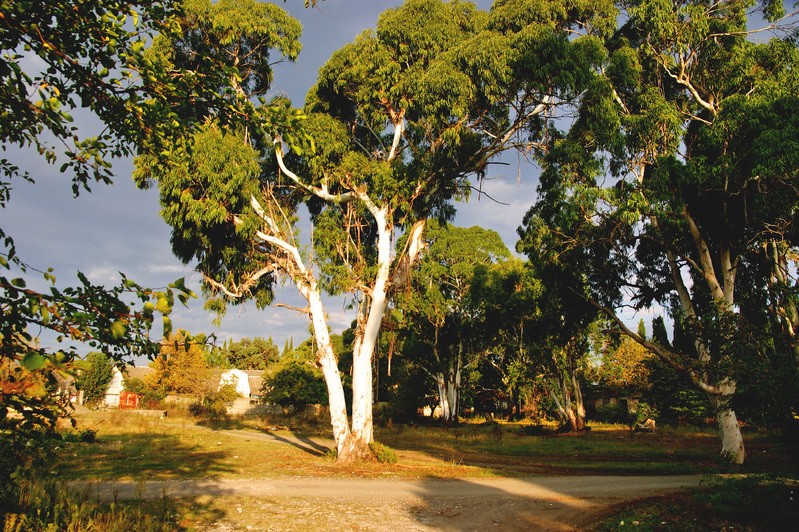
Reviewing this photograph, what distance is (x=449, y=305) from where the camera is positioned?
3659cm

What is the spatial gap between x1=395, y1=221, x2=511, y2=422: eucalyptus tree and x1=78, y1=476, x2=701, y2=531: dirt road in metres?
22.0

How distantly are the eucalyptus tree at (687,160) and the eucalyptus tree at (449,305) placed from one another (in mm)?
16155

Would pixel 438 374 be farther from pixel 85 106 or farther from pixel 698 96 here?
pixel 85 106

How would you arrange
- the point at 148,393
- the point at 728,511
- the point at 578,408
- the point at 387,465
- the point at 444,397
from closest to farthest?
1. the point at 728,511
2. the point at 387,465
3. the point at 578,408
4. the point at 444,397
5. the point at 148,393

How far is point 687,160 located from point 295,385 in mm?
31927

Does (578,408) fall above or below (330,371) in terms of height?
below

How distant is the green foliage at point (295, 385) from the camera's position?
40.7m

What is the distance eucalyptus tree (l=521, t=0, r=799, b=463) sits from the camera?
50.1 feet

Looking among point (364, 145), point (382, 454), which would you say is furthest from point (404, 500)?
point (364, 145)

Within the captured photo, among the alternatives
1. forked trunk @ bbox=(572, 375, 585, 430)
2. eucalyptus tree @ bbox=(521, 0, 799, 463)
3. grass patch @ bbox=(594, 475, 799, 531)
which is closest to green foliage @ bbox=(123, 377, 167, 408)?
forked trunk @ bbox=(572, 375, 585, 430)

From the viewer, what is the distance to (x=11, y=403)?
2885 millimetres

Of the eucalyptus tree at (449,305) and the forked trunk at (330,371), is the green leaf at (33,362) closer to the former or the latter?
the forked trunk at (330,371)

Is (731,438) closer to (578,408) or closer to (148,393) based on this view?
(578,408)

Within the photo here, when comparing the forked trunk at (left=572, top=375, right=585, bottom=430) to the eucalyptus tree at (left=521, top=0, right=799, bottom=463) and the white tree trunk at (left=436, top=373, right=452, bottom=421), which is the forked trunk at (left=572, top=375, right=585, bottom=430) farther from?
the eucalyptus tree at (left=521, top=0, right=799, bottom=463)
